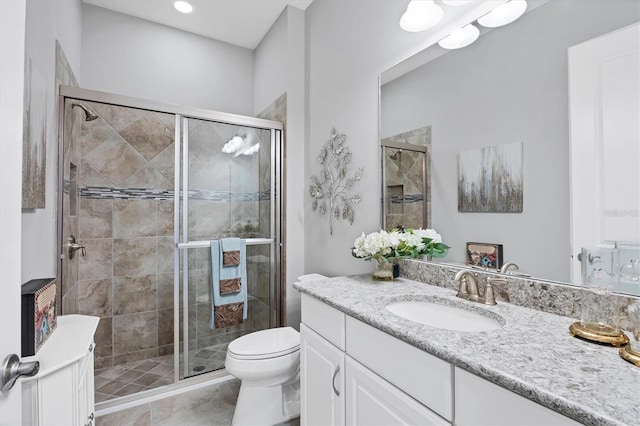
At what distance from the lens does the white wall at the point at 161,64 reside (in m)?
2.62

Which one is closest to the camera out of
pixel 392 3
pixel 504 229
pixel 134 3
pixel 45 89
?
pixel 504 229

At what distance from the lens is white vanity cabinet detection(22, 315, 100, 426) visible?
3.01ft

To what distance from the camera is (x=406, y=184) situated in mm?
1662

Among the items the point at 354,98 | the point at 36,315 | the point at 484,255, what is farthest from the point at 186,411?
the point at 354,98

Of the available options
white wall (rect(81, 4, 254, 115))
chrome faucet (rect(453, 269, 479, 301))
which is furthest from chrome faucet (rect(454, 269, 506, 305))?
white wall (rect(81, 4, 254, 115))

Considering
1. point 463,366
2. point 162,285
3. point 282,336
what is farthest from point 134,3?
point 463,366

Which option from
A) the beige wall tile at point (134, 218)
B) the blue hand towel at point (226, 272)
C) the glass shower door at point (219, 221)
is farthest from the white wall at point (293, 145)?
the beige wall tile at point (134, 218)

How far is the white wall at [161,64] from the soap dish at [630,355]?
10.8ft

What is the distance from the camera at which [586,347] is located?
0.78 m

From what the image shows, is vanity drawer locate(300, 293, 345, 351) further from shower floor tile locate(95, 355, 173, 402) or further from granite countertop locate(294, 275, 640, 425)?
shower floor tile locate(95, 355, 173, 402)

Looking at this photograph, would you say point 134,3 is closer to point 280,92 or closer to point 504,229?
point 280,92

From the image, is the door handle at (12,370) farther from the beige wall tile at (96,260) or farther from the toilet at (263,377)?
the beige wall tile at (96,260)

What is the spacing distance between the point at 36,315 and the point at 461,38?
1.96 m

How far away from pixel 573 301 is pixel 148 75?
337cm
